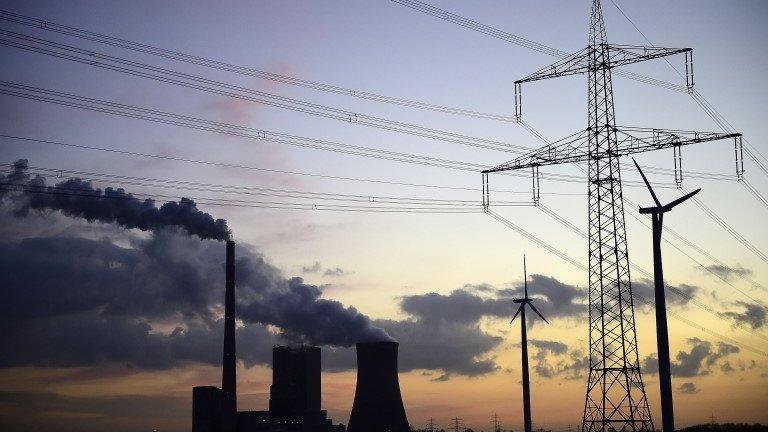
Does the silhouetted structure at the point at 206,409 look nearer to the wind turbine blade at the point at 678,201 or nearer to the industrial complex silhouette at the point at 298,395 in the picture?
the industrial complex silhouette at the point at 298,395

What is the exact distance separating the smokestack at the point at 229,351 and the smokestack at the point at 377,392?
45.7 feet

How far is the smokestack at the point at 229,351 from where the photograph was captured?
84.0 m

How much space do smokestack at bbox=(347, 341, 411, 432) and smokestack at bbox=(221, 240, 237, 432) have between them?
45.7 feet

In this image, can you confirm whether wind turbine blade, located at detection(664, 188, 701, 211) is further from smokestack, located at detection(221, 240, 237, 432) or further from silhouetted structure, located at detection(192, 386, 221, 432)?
silhouetted structure, located at detection(192, 386, 221, 432)

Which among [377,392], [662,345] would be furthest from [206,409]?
[662,345]

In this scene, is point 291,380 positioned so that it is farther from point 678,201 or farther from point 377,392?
point 678,201

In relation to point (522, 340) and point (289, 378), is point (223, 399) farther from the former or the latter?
point (522, 340)

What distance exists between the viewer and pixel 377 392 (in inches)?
3159

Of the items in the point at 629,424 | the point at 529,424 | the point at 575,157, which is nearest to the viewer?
the point at 629,424

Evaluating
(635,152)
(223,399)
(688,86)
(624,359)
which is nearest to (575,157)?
(635,152)

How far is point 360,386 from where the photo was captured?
81.2m

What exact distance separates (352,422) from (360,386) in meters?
4.01

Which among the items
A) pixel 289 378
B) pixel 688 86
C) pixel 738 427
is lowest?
pixel 738 427

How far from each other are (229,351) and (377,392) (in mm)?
16662
